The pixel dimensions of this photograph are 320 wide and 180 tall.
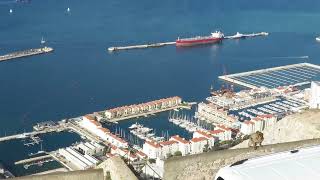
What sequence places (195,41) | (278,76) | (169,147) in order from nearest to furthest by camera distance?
(169,147) → (278,76) → (195,41)

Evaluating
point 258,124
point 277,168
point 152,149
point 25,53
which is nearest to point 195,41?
point 25,53

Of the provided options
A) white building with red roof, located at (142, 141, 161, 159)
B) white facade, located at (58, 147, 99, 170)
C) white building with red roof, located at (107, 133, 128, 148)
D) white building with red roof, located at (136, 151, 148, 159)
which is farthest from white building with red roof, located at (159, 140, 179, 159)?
white facade, located at (58, 147, 99, 170)

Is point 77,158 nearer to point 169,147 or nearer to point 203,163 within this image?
point 169,147

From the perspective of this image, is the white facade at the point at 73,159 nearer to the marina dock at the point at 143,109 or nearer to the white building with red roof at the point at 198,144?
the white building with red roof at the point at 198,144

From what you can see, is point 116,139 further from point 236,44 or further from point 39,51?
point 236,44

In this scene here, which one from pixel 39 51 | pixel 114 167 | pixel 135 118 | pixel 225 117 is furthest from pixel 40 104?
pixel 114 167

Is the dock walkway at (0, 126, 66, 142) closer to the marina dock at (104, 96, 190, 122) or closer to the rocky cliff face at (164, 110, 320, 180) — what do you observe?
the marina dock at (104, 96, 190, 122)
